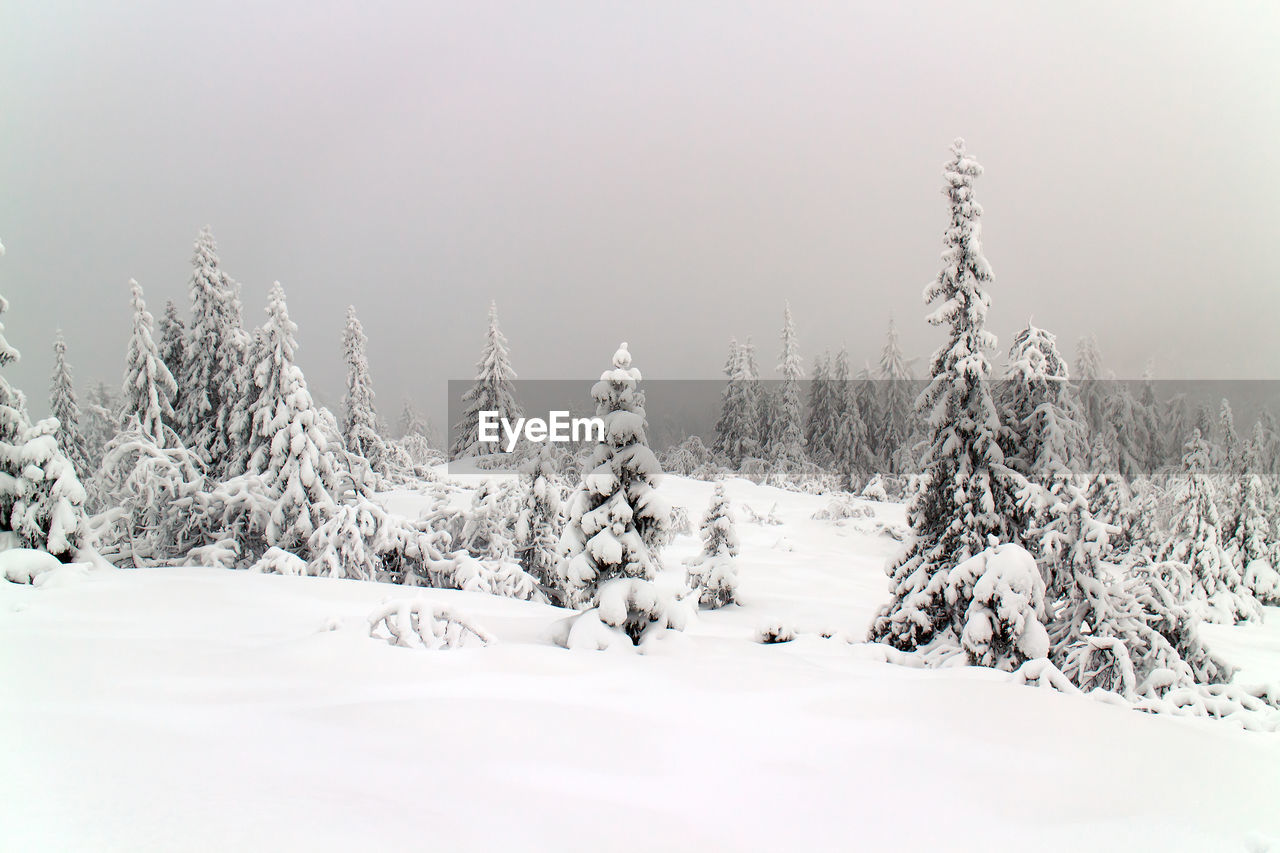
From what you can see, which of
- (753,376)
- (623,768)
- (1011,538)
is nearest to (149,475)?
(623,768)

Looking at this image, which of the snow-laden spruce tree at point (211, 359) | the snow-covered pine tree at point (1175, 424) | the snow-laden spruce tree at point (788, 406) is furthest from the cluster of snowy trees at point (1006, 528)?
the snow-laden spruce tree at point (788, 406)

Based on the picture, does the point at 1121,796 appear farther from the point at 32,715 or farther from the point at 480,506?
the point at 480,506

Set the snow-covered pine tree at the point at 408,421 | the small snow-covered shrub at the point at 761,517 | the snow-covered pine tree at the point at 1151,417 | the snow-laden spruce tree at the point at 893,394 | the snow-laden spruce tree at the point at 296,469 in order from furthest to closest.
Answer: the snow-covered pine tree at the point at 408,421, the snow-laden spruce tree at the point at 893,394, the snow-covered pine tree at the point at 1151,417, the small snow-covered shrub at the point at 761,517, the snow-laden spruce tree at the point at 296,469

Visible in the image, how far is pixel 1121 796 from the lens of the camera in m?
3.38

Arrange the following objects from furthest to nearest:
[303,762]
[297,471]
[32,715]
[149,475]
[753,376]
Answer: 1. [753,376]
2. [297,471]
3. [149,475]
4. [32,715]
5. [303,762]

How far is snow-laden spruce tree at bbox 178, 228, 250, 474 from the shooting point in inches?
875

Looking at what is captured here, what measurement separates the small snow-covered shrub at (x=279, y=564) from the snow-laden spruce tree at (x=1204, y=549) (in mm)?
27207

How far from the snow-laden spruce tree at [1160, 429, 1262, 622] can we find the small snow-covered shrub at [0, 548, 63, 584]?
2960cm

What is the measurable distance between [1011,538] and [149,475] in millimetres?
15682

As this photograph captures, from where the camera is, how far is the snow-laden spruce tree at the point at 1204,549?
69.6ft

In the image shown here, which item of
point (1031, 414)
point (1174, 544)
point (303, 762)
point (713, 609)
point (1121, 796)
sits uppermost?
point (1031, 414)

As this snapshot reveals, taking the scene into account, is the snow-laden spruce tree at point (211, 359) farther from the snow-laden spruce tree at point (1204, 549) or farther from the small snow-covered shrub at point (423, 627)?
the snow-laden spruce tree at point (1204, 549)

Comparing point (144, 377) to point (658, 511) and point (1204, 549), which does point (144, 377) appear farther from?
point (1204, 549)

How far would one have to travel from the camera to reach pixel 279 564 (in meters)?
11.1
